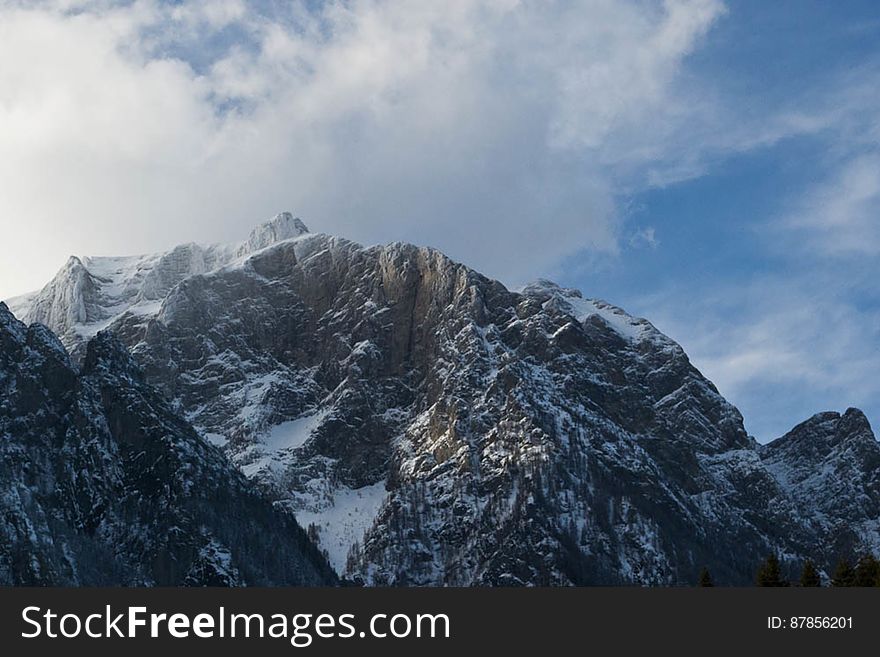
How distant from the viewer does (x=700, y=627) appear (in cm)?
10769

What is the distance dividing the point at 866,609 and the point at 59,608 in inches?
2191

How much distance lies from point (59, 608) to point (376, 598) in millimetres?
21223

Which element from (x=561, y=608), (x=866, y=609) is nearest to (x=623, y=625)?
(x=561, y=608)

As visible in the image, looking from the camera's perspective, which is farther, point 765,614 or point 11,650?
point 765,614

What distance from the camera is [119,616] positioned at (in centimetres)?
10381

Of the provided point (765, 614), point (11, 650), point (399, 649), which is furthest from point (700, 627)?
point (11, 650)

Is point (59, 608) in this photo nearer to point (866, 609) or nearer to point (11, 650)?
point (11, 650)

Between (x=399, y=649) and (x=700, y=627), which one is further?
(x=700, y=627)

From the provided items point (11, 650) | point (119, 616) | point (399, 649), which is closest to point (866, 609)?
point (399, 649)

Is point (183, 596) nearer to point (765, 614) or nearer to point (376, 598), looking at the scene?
point (376, 598)

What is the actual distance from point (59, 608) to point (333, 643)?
1895 cm

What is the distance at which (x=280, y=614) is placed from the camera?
102938 mm

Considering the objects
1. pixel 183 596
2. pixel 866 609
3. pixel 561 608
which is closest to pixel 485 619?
pixel 561 608

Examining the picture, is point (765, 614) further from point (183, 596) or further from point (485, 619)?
point (183, 596)
